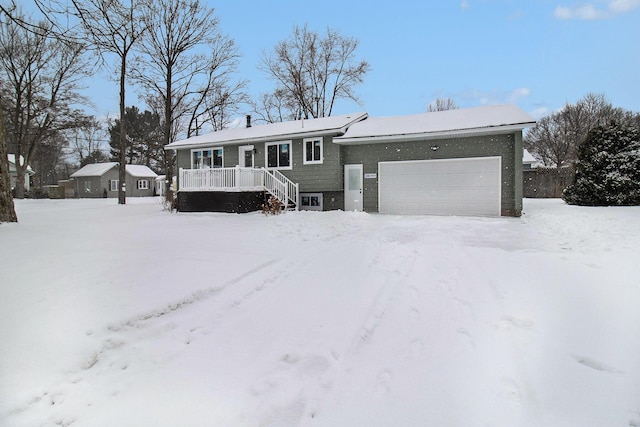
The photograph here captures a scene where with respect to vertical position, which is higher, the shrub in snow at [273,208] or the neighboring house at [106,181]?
the neighboring house at [106,181]

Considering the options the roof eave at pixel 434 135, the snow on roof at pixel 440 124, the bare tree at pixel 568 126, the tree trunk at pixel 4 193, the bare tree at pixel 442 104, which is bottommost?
the tree trunk at pixel 4 193

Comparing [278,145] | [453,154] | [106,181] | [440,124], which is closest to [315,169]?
[278,145]

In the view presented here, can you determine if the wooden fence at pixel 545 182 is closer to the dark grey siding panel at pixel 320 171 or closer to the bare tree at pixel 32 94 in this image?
the dark grey siding panel at pixel 320 171

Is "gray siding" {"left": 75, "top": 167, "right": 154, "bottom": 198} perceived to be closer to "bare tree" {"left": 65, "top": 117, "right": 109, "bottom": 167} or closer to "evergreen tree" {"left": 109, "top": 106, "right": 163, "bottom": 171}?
"evergreen tree" {"left": 109, "top": 106, "right": 163, "bottom": 171}

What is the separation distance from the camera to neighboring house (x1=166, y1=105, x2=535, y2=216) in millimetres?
12070

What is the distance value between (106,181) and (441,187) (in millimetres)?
35937

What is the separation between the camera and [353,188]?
1464 centimetres

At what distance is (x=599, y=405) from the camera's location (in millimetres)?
2160

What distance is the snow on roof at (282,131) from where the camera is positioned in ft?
47.8

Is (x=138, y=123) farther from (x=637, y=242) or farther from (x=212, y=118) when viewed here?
(x=637, y=242)

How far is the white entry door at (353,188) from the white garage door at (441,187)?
887mm

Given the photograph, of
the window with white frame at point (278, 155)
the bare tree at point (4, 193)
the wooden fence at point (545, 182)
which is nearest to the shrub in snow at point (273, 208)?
the window with white frame at point (278, 155)

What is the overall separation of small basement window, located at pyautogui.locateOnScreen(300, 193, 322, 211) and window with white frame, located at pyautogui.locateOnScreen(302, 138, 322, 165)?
144 centimetres

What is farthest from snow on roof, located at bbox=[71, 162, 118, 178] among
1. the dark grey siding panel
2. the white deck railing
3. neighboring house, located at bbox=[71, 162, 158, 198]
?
the dark grey siding panel
